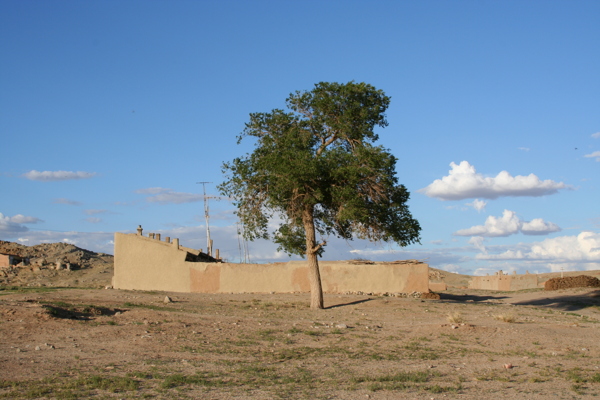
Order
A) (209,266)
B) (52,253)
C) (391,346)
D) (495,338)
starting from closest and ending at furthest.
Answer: (391,346), (495,338), (209,266), (52,253)

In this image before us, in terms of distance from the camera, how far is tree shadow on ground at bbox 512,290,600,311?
30.7 meters

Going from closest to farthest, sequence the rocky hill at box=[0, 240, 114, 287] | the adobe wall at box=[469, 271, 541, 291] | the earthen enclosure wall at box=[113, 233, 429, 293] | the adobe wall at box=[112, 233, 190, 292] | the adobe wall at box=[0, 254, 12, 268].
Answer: the earthen enclosure wall at box=[113, 233, 429, 293] → the adobe wall at box=[112, 233, 190, 292] → the rocky hill at box=[0, 240, 114, 287] → the adobe wall at box=[0, 254, 12, 268] → the adobe wall at box=[469, 271, 541, 291]

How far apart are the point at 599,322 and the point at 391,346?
11124mm

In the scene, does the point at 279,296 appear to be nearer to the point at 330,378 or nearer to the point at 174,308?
the point at 174,308

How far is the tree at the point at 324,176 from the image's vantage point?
20875mm

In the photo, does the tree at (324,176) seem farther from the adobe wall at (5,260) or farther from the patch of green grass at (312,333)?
the adobe wall at (5,260)

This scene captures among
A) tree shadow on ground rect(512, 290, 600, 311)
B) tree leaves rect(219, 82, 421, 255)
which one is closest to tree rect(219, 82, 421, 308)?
tree leaves rect(219, 82, 421, 255)

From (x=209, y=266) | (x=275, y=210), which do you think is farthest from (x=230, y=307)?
(x=209, y=266)

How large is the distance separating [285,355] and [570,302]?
25.7m

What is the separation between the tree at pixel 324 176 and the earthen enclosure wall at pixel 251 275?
28.3ft

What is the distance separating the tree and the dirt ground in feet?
11.7

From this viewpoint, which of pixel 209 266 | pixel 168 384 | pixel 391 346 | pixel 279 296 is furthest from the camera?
pixel 209 266

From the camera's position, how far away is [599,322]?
21.2 metres

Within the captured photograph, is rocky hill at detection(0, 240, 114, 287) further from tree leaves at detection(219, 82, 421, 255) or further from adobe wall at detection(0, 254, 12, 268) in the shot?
tree leaves at detection(219, 82, 421, 255)
